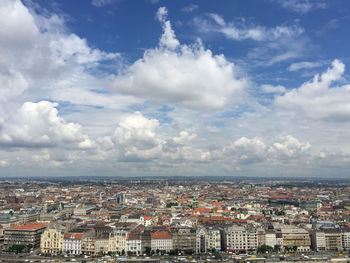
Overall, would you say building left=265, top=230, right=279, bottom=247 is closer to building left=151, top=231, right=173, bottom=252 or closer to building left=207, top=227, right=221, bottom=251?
building left=207, top=227, right=221, bottom=251

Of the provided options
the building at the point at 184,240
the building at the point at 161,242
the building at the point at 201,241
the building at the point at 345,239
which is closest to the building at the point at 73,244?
the building at the point at 161,242

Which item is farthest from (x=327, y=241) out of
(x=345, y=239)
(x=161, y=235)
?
(x=161, y=235)

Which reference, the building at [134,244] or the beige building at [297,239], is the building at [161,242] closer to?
the building at [134,244]

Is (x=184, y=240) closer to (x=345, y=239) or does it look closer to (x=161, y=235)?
(x=161, y=235)

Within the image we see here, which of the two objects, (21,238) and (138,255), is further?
(21,238)

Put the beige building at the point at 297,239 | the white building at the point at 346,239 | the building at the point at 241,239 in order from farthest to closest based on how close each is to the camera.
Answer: the white building at the point at 346,239, the beige building at the point at 297,239, the building at the point at 241,239

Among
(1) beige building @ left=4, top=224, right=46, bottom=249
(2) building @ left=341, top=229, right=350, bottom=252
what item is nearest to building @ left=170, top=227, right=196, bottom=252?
(1) beige building @ left=4, top=224, right=46, bottom=249

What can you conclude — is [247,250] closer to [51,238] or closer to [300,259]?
[300,259]

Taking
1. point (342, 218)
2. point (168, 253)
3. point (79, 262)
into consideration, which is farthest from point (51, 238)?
point (342, 218)
